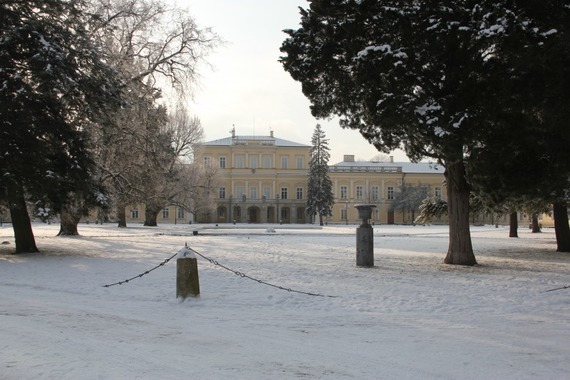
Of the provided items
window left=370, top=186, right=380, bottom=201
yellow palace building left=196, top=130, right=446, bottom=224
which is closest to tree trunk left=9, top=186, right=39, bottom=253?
yellow palace building left=196, top=130, right=446, bottom=224

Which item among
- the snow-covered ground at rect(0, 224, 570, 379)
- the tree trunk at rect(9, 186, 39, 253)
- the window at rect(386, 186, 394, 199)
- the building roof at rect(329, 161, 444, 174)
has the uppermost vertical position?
the building roof at rect(329, 161, 444, 174)

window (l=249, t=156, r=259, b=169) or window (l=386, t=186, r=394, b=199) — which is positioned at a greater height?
window (l=249, t=156, r=259, b=169)

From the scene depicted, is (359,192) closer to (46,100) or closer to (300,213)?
(300,213)

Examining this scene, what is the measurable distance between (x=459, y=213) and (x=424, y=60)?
5185 millimetres

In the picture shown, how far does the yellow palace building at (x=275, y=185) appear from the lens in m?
83.2

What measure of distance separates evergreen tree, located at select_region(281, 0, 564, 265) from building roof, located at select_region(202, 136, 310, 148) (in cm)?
6980

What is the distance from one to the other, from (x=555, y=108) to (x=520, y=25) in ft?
6.32

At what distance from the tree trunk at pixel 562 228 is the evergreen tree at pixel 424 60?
37.9 ft

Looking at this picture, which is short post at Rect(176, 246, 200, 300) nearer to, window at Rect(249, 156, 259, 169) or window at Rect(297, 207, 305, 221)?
window at Rect(297, 207, 305, 221)

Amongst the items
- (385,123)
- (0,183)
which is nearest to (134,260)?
(0,183)

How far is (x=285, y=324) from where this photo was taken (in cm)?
738

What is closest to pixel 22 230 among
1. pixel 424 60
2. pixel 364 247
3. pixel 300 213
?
pixel 364 247

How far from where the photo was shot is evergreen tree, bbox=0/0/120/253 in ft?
48.6

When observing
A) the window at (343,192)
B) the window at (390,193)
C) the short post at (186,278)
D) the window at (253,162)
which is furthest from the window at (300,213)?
the short post at (186,278)
